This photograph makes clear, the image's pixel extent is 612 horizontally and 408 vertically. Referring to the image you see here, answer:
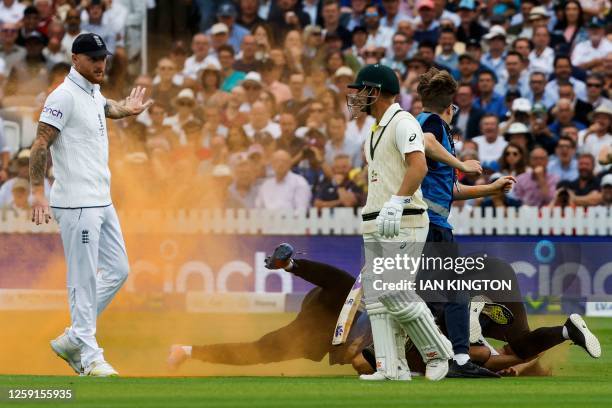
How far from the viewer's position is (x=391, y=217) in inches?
376

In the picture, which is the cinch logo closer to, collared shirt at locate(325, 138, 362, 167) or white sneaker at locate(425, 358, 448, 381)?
white sneaker at locate(425, 358, 448, 381)

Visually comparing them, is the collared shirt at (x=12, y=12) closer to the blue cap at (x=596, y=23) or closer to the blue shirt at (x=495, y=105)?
the blue shirt at (x=495, y=105)

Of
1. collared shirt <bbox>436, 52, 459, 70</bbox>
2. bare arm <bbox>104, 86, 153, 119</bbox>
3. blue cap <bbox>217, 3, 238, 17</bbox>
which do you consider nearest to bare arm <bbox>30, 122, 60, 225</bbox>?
bare arm <bbox>104, 86, 153, 119</bbox>

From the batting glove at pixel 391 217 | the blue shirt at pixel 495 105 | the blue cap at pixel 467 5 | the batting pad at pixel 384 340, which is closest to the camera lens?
the batting glove at pixel 391 217

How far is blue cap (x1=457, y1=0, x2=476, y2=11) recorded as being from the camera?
22.8 m

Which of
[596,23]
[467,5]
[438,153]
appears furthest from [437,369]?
[467,5]

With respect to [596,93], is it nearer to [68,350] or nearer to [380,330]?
[380,330]

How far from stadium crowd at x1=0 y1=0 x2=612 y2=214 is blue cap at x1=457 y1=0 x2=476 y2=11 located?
0.03 m

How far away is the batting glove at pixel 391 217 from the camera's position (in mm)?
9562

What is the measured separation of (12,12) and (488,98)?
28.0ft

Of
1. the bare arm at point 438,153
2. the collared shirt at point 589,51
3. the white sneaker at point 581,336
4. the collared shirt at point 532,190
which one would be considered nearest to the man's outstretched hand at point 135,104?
the bare arm at point 438,153

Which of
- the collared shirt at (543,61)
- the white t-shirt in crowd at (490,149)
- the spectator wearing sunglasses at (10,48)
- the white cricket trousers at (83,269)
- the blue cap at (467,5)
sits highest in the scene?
the blue cap at (467,5)

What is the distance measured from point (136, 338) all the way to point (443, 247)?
4.78 metres

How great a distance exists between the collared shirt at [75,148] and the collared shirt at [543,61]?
12.3m
